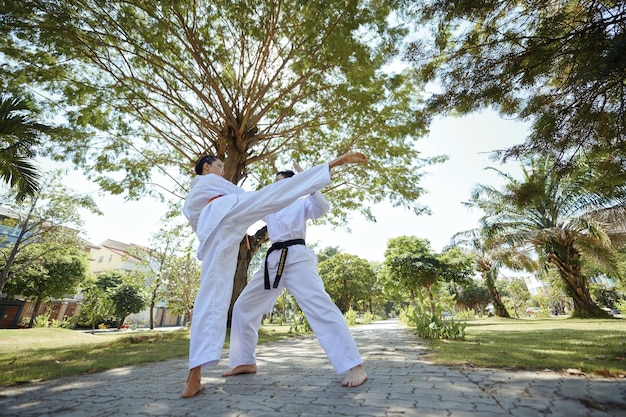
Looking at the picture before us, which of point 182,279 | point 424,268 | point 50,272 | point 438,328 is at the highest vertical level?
point 50,272

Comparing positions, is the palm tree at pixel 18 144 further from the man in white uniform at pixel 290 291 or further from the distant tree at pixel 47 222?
the distant tree at pixel 47 222

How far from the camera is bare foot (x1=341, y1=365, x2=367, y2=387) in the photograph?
210 cm

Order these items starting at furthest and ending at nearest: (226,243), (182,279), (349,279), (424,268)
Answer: (349,279)
(182,279)
(424,268)
(226,243)

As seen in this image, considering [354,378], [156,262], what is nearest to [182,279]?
[156,262]

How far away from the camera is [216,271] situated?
231 centimetres

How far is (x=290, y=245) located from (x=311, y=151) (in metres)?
7.74

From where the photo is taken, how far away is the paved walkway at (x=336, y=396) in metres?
1.49

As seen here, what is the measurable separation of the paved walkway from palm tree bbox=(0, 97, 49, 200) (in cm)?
527

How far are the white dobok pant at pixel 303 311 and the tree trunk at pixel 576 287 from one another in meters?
17.2

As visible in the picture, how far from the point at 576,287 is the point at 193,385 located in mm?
18532

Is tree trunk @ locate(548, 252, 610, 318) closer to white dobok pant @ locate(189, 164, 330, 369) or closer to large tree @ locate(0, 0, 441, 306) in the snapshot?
large tree @ locate(0, 0, 441, 306)

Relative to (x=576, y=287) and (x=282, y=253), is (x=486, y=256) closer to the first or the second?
(x=576, y=287)

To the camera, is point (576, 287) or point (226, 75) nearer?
point (226, 75)

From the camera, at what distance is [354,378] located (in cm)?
215
